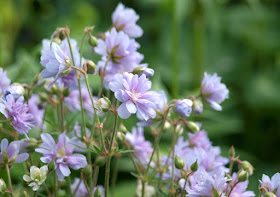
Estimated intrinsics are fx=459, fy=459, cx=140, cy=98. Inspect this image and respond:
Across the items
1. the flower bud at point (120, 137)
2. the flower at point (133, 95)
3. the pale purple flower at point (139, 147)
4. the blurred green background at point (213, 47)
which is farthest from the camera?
the blurred green background at point (213, 47)

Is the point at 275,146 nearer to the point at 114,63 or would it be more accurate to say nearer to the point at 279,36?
the point at 279,36

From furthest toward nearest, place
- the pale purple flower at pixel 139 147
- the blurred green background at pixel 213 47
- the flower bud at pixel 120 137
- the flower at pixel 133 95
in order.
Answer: the blurred green background at pixel 213 47 < the pale purple flower at pixel 139 147 < the flower bud at pixel 120 137 < the flower at pixel 133 95

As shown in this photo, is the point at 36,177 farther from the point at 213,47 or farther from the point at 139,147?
the point at 213,47

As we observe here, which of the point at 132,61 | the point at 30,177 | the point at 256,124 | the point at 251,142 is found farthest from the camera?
the point at 256,124

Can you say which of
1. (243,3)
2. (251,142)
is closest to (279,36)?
(243,3)

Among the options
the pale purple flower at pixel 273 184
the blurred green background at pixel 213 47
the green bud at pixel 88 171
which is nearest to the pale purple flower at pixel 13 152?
the green bud at pixel 88 171

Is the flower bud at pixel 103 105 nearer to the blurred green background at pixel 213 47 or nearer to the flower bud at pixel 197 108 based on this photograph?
the flower bud at pixel 197 108
